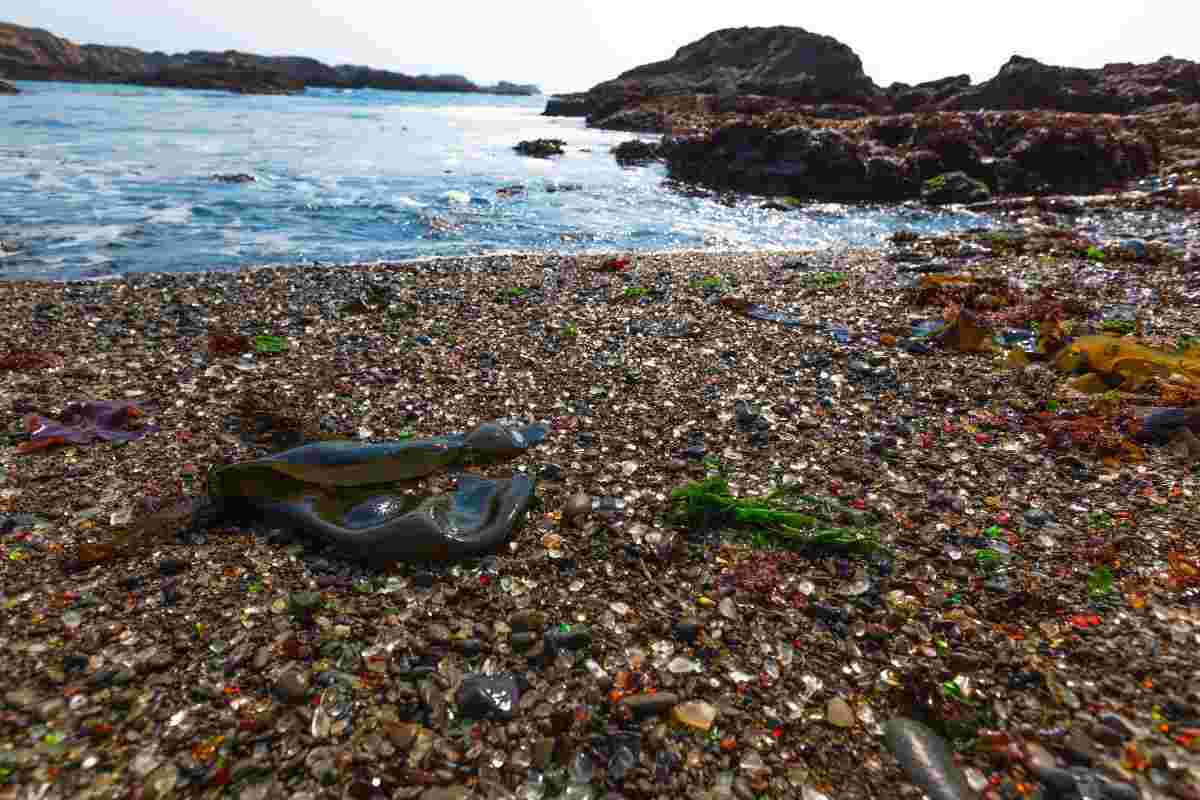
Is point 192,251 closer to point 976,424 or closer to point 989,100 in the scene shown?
point 976,424

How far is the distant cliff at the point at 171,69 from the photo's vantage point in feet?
353

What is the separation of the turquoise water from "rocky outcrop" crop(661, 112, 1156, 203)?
10.00 ft

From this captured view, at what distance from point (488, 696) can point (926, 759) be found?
2558 millimetres

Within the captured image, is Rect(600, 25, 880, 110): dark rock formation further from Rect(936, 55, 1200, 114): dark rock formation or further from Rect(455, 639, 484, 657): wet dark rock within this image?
Rect(455, 639, 484, 657): wet dark rock

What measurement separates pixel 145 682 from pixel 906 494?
20.3 ft

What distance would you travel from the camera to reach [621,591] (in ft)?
15.5

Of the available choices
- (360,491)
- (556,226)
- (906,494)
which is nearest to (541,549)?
(360,491)

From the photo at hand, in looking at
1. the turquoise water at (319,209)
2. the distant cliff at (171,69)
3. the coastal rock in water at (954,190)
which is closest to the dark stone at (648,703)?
the turquoise water at (319,209)

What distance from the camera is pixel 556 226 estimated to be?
840 inches

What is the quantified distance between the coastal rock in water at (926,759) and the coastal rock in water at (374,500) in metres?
3.14

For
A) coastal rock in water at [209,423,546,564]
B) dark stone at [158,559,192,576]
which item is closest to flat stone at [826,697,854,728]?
coastal rock in water at [209,423,546,564]

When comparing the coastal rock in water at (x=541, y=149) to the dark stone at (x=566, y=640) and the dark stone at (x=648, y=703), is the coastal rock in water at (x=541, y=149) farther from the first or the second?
the dark stone at (x=648, y=703)

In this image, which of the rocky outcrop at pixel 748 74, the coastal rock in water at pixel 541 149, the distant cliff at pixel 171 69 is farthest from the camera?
the distant cliff at pixel 171 69

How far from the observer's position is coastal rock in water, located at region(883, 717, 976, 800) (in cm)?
326
